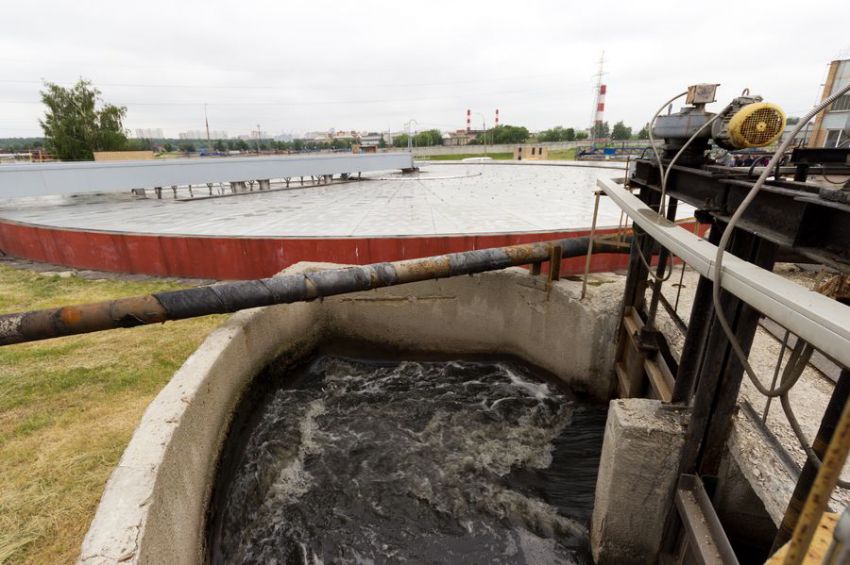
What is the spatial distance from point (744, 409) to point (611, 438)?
1312 mm

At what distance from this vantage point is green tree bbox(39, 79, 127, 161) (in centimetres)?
3219

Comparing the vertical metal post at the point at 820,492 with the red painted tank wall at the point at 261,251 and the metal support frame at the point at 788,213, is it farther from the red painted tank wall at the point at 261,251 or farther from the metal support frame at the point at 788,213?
the red painted tank wall at the point at 261,251

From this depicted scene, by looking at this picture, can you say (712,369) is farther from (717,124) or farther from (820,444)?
(717,124)

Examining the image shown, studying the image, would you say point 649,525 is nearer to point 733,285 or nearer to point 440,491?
point 440,491

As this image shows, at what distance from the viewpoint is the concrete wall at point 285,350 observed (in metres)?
3.41

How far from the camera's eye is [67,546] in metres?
3.36

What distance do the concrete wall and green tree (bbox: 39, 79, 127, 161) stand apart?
118ft

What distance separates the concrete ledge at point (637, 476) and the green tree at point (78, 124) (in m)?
42.1

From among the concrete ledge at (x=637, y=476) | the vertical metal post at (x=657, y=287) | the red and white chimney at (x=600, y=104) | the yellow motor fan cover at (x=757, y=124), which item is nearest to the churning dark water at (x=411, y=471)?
the concrete ledge at (x=637, y=476)

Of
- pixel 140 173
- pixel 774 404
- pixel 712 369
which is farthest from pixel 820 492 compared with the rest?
pixel 140 173

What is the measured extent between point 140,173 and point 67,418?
16524mm

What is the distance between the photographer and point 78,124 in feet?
107

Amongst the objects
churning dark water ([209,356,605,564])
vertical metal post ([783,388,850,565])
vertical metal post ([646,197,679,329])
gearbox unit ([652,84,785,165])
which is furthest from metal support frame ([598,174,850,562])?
churning dark water ([209,356,605,564])

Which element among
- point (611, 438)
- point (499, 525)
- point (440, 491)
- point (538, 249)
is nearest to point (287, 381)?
point (440, 491)
